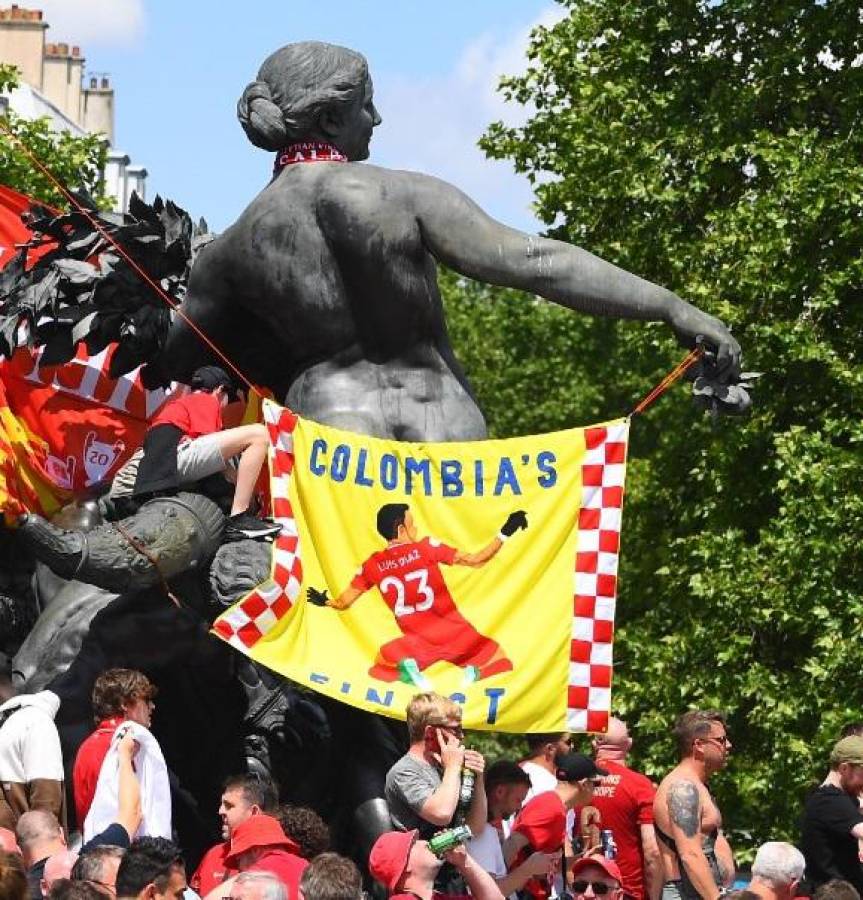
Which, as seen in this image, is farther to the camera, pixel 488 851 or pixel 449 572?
pixel 449 572

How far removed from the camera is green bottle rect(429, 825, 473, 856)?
824 cm

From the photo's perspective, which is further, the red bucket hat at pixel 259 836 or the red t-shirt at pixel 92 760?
the red t-shirt at pixel 92 760

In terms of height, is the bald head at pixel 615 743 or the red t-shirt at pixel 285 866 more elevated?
the bald head at pixel 615 743

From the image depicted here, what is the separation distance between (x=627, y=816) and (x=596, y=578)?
1678mm

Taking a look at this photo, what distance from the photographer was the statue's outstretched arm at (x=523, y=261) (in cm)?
983

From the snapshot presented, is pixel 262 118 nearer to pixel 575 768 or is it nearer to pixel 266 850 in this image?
pixel 575 768

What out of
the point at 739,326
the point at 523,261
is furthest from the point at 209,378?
the point at 739,326

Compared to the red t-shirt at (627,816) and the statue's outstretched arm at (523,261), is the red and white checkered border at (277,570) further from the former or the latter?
the red t-shirt at (627,816)

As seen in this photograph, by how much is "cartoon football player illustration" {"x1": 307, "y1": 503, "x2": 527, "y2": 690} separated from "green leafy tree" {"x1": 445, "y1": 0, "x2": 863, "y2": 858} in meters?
14.3

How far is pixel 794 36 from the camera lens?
28547mm

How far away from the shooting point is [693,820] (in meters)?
10.3

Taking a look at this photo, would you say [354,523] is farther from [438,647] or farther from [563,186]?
[563,186]

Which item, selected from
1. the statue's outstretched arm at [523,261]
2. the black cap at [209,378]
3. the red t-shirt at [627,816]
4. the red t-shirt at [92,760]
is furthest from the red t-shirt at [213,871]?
the red t-shirt at [627,816]

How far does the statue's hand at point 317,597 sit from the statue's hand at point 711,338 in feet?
5.17
